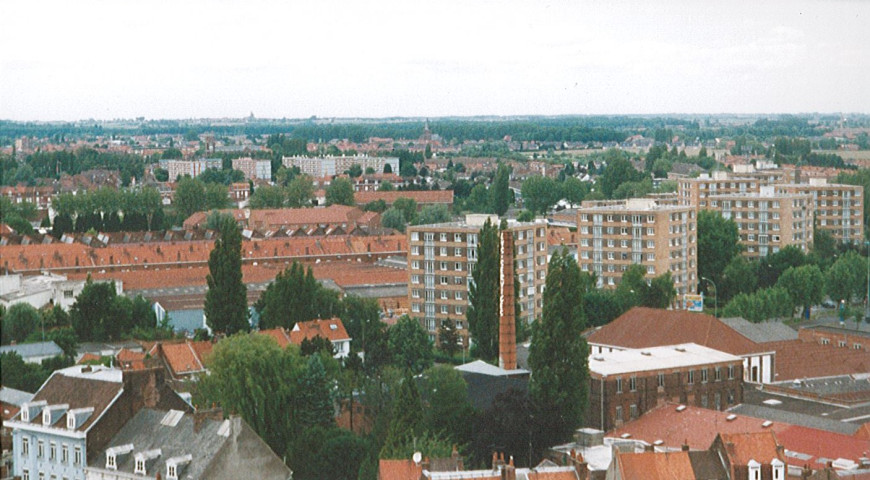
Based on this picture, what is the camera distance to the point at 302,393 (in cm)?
866

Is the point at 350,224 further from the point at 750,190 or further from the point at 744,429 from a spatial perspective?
the point at 744,429

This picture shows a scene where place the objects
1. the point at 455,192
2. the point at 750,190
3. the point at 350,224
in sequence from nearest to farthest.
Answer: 1. the point at 750,190
2. the point at 350,224
3. the point at 455,192

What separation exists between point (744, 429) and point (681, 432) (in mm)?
362

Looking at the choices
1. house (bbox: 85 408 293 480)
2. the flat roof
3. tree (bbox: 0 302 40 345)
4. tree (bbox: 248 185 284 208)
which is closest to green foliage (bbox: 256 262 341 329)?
tree (bbox: 0 302 40 345)

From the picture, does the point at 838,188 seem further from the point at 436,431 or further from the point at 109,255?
the point at 436,431

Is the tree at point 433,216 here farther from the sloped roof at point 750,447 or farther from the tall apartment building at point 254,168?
the tall apartment building at point 254,168

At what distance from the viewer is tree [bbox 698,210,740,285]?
639 inches

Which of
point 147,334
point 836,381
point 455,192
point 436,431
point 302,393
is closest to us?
point 436,431

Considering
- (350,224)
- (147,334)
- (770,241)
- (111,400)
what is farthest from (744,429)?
(350,224)

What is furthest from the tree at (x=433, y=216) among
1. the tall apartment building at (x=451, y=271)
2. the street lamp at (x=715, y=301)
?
the tall apartment building at (x=451, y=271)

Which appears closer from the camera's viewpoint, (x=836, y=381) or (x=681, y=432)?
(x=681, y=432)

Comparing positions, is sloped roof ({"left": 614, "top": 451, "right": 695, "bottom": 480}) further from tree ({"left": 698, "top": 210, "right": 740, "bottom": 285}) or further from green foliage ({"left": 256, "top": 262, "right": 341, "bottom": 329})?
tree ({"left": 698, "top": 210, "right": 740, "bottom": 285})

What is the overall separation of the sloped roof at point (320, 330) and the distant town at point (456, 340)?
0.04 m

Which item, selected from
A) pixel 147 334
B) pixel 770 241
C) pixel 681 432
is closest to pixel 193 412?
pixel 681 432
